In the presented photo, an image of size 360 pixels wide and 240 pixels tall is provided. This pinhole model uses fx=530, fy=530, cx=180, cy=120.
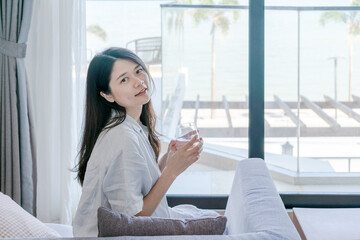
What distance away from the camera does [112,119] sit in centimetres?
182

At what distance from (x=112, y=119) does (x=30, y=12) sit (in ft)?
5.00

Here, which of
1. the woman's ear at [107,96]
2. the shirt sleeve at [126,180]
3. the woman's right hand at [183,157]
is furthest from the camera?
the woman's ear at [107,96]

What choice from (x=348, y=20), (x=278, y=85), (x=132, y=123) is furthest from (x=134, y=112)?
(x=348, y=20)

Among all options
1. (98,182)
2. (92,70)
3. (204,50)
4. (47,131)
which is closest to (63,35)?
(47,131)

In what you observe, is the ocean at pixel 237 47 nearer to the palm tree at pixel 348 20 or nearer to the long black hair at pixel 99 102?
the palm tree at pixel 348 20

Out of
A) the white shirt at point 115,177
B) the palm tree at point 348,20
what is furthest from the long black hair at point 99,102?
the palm tree at point 348,20

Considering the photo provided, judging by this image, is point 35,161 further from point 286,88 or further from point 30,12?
point 286,88

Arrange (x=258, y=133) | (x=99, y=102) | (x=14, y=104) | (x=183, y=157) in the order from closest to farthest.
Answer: (x=183, y=157), (x=99, y=102), (x=14, y=104), (x=258, y=133)

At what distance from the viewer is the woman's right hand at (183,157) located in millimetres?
1725

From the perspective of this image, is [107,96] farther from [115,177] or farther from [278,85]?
[278,85]

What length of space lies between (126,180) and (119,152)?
0.09m

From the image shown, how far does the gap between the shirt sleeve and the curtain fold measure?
1574 millimetres

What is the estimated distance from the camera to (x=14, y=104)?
302 cm

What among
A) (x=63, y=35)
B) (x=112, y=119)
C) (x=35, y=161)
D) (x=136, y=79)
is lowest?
(x=35, y=161)
